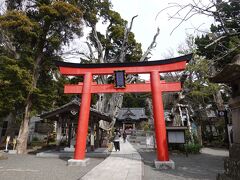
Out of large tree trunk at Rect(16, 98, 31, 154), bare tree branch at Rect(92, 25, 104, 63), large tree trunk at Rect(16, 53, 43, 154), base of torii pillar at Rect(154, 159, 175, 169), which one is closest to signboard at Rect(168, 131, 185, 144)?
base of torii pillar at Rect(154, 159, 175, 169)

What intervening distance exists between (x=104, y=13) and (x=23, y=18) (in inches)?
592

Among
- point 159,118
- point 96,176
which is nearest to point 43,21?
point 159,118

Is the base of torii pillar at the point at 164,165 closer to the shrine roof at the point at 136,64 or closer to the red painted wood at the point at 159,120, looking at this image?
the red painted wood at the point at 159,120

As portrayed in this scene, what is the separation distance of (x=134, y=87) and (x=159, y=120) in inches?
91.1

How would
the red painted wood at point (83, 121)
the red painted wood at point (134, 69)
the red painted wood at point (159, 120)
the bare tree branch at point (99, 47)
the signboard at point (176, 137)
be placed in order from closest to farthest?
the red painted wood at point (159, 120) → the red painted wood at point (83, 121) → the red painted wood at point (134, 69) → the signboard at point (176, 137) → the bare tree branch at point (99, 47)

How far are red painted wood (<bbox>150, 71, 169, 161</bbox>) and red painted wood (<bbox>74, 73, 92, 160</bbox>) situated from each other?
3505 millimetres

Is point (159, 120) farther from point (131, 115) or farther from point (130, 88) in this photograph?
point (131, 115)

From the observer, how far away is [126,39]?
95.6 ft

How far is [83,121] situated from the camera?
38.0 feet

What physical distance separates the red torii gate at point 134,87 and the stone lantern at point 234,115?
18.2 ft

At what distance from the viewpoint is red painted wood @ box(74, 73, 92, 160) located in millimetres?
11328

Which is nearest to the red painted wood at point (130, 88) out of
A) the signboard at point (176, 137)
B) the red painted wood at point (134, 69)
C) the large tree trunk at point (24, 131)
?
the red painted wood at point (134, 69)

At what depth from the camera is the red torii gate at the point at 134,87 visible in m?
10.9

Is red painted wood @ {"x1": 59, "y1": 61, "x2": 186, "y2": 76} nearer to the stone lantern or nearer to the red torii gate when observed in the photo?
the red torii gate
